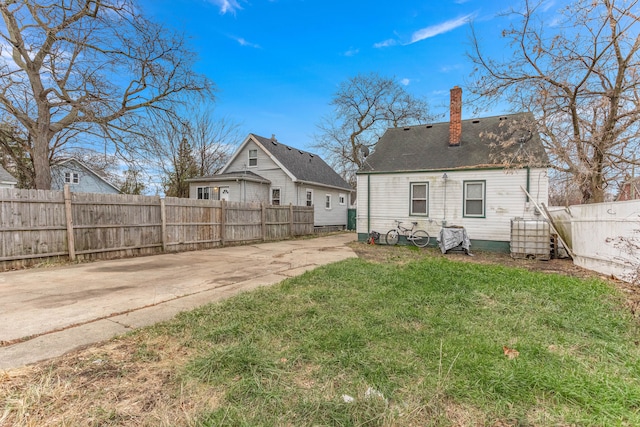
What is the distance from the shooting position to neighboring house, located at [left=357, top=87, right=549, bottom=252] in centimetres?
1057

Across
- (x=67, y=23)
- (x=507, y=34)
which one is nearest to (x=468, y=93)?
(x=507, y=34)

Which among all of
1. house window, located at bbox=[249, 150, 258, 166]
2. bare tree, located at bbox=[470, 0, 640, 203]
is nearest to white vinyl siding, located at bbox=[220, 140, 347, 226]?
house window, located at bbox=[249, 150, 258, 166]

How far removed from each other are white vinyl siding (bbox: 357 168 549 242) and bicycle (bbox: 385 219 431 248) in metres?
0.23

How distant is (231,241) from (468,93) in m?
9.99

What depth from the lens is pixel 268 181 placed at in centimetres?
1795

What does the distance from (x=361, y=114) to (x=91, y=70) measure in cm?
1890

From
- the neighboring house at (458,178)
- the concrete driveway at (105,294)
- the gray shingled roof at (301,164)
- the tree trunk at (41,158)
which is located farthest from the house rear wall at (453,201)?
the tree trunk at (41,158)

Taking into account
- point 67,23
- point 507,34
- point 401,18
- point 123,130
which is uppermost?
point 401,18

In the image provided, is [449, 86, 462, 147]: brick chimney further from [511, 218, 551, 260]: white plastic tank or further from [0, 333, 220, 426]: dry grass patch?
[0, 333, 220, 426]: dry grass patch

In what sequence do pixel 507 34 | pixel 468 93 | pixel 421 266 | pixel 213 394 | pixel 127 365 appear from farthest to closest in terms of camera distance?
1. pixel 468 93
2. pixel 507 34
3. pixel 421 266
4. pixel 127 365
5. pixel 213 394

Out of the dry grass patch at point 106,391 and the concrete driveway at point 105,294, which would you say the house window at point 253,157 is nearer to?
the concrete driveway at point 105,294

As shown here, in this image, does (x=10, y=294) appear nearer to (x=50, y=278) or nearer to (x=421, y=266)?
(x=50, y=278)

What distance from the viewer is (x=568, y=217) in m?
8.59

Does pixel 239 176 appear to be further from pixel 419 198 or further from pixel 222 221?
pixel 419 198
